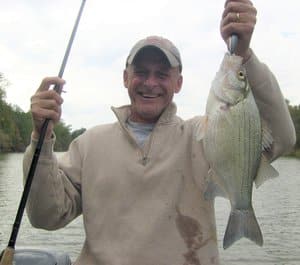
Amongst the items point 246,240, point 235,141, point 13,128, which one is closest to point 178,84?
point 235,141

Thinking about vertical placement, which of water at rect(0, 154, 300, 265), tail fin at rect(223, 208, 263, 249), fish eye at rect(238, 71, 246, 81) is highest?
fish eye at rect(238, 71, 246, 81)

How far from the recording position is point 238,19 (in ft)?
9.23

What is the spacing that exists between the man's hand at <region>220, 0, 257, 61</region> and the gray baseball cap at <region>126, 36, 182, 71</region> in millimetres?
877

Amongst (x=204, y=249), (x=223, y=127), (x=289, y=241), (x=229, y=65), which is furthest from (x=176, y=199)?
(x=289, y=241)

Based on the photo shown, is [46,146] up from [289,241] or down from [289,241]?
up

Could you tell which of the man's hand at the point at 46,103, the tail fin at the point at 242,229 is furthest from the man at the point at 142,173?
the tail fin at the point at 242,229

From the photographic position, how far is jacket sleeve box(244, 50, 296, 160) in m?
3.13

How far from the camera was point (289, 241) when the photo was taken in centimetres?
1341

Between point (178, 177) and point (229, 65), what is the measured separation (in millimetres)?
1002

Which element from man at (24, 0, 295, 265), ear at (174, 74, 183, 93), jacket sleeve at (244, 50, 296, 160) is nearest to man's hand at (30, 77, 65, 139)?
man at (24, 0, 295, 265)

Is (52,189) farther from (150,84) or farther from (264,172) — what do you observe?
(264,172)

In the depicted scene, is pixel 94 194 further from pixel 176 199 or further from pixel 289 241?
pixel 289 241

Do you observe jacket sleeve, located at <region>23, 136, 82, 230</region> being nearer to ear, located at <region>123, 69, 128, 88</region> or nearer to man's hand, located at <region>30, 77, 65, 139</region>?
man's hand, located at <region>30, 77, 65, 139</region>

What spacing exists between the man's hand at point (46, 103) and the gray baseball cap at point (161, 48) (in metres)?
0.81
